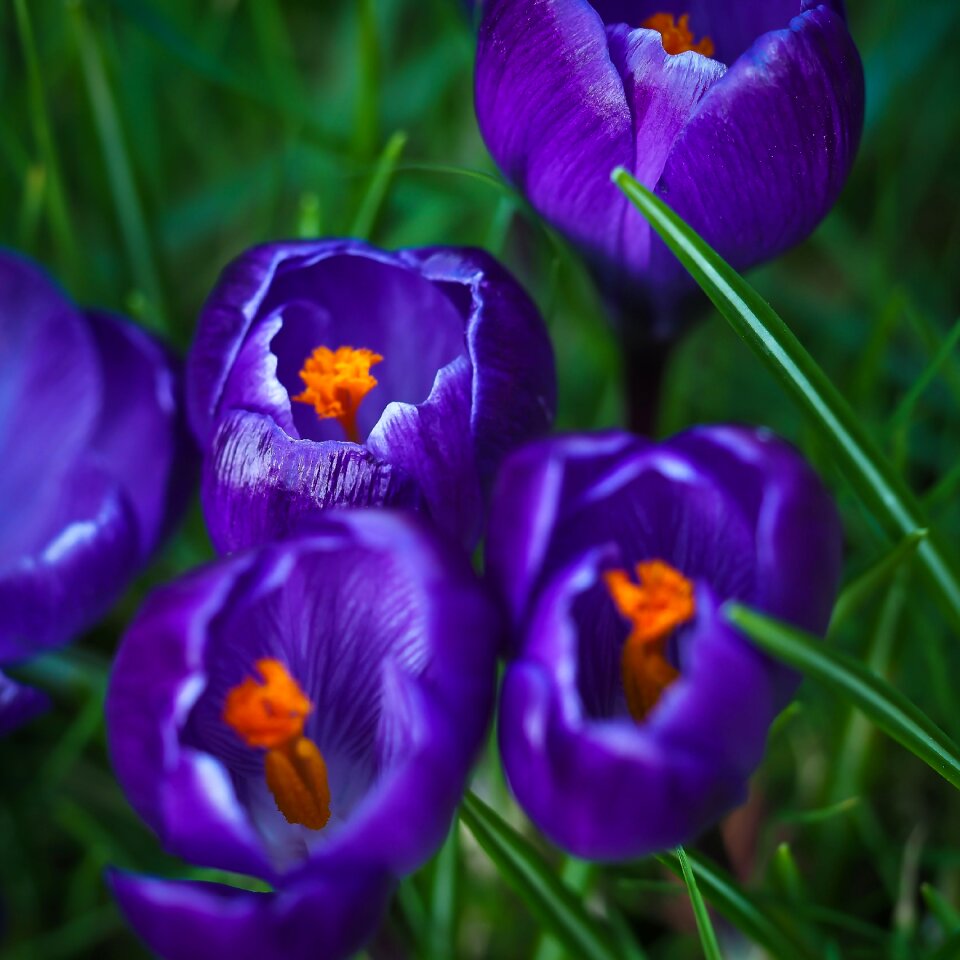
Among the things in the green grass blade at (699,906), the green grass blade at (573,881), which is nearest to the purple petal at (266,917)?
the green grass blade at (699,906)

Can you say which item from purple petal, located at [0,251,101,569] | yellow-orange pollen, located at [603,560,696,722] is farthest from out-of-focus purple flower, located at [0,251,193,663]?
yellow-orange pollen, located at [603,560,696,722]

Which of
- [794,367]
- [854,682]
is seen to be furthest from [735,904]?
[794,367]

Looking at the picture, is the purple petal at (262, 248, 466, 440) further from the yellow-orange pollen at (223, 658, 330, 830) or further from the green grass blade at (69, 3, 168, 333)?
the green grass blade at (69, 3, 168, 333)

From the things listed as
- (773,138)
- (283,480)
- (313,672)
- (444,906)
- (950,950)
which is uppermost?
(773,138)

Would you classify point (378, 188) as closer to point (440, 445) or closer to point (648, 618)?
point (440, 445)

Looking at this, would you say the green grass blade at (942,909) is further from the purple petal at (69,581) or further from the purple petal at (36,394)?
the purple petal at (36,394)

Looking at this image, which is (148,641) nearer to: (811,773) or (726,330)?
(811,773)
